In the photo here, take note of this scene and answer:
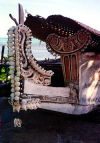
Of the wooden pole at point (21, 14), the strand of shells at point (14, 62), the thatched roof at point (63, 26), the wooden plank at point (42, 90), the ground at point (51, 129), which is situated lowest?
the ground at point (51, 129)

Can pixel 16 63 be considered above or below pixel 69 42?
below

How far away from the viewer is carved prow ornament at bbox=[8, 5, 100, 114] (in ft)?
Answer: 19.1

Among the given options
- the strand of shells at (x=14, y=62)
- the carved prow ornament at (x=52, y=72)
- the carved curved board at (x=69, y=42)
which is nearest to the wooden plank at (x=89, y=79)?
the carved prow ornament at (x=52, y=72)

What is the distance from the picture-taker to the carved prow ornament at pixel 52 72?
5820 mm

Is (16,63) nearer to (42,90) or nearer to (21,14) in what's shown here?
(42,90)

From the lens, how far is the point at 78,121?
748 cm

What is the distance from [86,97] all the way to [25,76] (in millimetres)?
2114

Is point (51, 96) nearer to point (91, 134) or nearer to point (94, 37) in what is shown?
point (91, 134)

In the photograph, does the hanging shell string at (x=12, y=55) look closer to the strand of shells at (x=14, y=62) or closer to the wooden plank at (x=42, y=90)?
the strand of shells at (x=14, y=62)

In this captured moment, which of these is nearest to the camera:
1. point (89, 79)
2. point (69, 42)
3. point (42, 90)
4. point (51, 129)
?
point (69, 42)

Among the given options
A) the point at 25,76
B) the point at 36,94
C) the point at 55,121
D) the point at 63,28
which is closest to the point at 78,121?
the point at 55,121

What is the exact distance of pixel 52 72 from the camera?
636 centimetres

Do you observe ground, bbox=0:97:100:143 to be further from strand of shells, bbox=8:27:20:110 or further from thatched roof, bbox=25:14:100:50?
thatched roof, bbox=25:14:100:50

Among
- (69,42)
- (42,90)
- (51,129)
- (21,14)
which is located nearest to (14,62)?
(42,90)
